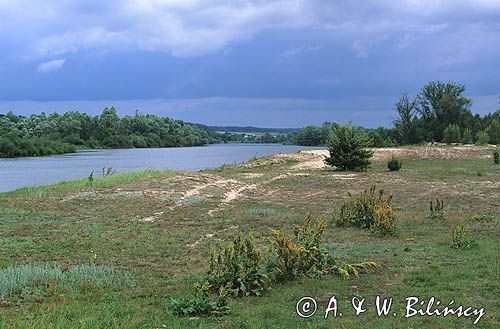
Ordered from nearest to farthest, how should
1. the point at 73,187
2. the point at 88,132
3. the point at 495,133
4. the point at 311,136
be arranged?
1. the point at 73,187
2. the point at 495,133
3. the point at 88,132
4. the point at 311,136

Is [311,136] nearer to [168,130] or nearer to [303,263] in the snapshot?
[168,130]

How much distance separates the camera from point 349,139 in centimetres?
3219

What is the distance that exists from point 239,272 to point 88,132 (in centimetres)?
10325

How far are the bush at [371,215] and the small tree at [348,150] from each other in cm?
1878

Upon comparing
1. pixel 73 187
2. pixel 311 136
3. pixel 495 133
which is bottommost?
pixel 73 187

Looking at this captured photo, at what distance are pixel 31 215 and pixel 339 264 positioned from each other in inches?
412

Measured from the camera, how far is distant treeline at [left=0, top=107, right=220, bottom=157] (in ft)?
271

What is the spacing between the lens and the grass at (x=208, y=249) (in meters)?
5.87

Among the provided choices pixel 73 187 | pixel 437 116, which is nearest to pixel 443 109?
pixel 437 116

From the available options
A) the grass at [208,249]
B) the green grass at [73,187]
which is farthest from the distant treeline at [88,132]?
the grass at [208,249]

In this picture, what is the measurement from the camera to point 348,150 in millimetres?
31891

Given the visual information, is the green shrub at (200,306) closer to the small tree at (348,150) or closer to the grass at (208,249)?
the grass at (208,249)

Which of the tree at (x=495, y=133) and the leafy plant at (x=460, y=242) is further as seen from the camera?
the tree at (x=495, y=133)

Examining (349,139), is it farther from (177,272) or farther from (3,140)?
(3,140)
